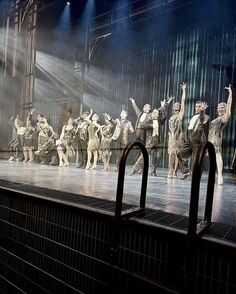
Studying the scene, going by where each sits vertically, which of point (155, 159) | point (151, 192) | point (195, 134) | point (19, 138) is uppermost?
point (195, 134)

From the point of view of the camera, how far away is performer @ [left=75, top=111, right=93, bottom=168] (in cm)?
995

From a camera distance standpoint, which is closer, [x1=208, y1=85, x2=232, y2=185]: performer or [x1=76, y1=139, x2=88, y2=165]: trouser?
[x1=208, y1=85, x2=232, y2=185]: performer

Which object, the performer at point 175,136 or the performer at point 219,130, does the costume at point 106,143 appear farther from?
the performer at point 219,130

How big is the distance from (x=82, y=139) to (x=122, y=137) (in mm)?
1591

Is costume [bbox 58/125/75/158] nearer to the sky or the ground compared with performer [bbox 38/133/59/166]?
nearer to the sky

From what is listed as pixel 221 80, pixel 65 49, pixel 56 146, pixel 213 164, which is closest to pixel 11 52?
pixel 65 49

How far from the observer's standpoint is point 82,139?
10.1 metres

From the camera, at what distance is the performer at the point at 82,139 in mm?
9945

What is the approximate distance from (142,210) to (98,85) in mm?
10646

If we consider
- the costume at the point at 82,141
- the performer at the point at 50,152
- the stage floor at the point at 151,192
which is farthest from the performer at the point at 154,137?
the performer at the point at 50,152

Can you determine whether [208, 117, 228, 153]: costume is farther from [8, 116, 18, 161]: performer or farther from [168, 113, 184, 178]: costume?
[8, 116, 18, 161]: performer

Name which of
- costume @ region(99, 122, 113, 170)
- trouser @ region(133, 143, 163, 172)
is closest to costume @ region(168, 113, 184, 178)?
trouser @ region(133, 143, 163, 172)

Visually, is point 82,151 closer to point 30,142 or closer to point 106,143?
point 106,143

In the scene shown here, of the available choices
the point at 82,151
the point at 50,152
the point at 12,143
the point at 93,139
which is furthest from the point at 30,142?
the point at 93,139
